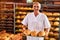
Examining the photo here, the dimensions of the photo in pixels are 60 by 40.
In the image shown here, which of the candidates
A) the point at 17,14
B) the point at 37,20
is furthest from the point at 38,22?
the point at 17,14

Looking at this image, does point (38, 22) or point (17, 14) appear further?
point (17, 14)

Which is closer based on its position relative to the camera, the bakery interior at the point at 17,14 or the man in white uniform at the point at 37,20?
the man in white uniform at the point at 37,20

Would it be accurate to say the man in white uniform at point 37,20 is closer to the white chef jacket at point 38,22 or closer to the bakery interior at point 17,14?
the white chef jacket at point 38,22

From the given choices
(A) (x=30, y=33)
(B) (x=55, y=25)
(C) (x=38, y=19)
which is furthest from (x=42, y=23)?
(B) (x=55, y=25)

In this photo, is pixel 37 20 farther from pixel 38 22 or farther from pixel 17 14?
pixel 17 14

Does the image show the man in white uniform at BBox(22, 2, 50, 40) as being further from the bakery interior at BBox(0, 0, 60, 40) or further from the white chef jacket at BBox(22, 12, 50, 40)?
the bakery interior at BBox(0, 0, 60, 40)

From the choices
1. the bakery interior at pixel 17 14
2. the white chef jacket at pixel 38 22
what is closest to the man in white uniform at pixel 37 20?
the white chef jacket at pixel 38 22

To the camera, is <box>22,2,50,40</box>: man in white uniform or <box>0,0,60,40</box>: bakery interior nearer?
<box>22,2,50,40</box>: man in white uniform

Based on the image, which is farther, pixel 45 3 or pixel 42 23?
pixel 45 3

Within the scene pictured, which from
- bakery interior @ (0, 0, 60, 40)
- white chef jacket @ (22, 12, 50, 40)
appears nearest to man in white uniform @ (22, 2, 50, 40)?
white chef jacket @ (22, 12, 50, 40)

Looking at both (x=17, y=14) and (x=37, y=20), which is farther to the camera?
(x=17, y=14)

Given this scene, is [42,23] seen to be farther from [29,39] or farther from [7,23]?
[7,23]

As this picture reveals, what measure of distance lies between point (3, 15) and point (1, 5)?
42 cm

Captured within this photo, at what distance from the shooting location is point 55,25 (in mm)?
6875
